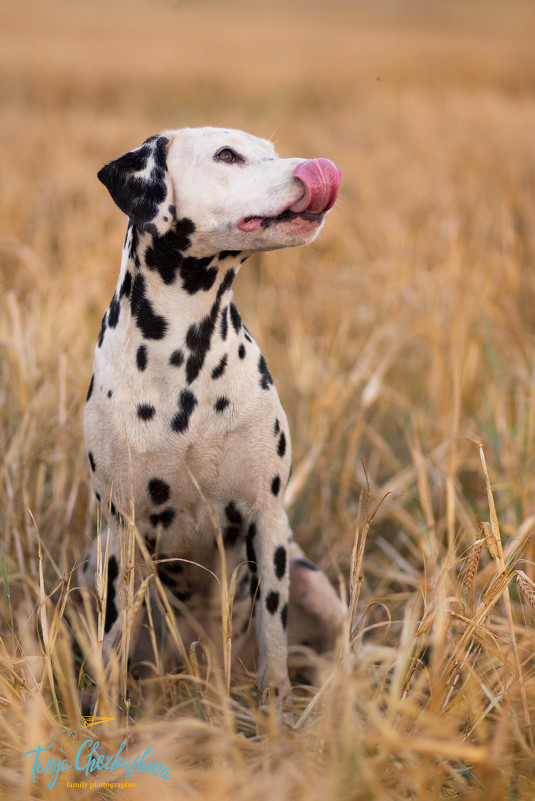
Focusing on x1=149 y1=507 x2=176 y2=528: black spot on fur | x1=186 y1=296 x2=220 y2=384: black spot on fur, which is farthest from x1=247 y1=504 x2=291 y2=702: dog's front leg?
x1=186 y1=296 x2=220 y2=384: black spot on fur

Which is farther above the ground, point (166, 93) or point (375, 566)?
point (166, 93)

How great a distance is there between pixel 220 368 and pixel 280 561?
66cm

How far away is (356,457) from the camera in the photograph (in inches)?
151

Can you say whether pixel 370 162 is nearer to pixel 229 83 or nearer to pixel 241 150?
pixel 241 150

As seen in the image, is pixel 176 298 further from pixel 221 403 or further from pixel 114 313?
pixel 221 403

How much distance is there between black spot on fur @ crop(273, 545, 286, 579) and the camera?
2.41 m

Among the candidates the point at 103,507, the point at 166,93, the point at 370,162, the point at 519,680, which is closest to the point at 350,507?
the point at 103,507

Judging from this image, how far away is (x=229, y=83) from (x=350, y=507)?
47.8 feet

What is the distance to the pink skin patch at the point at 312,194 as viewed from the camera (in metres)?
2.03

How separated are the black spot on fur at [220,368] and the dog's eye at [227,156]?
1.92 feet

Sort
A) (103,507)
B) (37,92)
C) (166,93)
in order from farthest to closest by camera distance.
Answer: (166,93)
(37,92)
(103,507)

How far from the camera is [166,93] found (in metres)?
15.4
